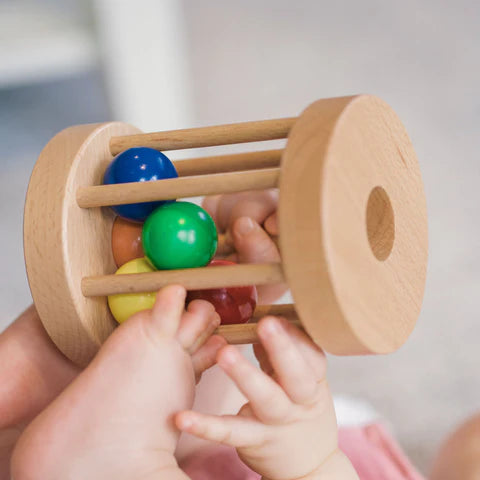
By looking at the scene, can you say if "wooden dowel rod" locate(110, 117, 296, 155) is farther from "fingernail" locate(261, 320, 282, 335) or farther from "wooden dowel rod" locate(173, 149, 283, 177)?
"fingernail" locate(261, 320, 282, 335)

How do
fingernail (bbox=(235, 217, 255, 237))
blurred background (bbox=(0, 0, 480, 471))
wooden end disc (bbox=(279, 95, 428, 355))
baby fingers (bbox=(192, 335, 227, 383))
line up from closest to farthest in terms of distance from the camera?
wooden end disc (bbox=(279, 95, 428, 355)) < baby fingers (bbox=(192, 335, 227, 383)) < fingernail (bbox=(235, 217, 255, 237)) < blurred background (bbox=(0, 0, 480, 471))

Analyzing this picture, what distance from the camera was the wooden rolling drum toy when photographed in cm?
46

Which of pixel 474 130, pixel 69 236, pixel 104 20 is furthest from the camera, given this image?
pixel 474 130

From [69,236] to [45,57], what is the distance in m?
0.79

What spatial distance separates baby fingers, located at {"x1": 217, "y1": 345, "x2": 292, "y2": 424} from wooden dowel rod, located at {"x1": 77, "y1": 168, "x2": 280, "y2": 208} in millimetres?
120

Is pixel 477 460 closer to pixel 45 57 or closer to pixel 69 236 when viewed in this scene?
pixel 69 236

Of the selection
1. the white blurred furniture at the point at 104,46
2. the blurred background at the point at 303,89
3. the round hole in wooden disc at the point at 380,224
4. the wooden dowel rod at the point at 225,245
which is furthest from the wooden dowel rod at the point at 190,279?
the white blurred furniture at the point at 104,46

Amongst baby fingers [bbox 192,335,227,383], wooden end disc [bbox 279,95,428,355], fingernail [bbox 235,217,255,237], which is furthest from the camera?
fingernail [bbox 235,217,255,237]

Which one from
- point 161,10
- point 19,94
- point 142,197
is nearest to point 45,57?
point 161,10

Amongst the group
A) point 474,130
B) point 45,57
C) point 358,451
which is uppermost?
point 45,57

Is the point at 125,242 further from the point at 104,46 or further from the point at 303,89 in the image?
the point at 303,89

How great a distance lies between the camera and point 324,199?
451 mm

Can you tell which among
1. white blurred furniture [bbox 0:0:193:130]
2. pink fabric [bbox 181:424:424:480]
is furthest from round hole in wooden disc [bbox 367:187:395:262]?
white blurred furniture [bbox 0:0:193:130]

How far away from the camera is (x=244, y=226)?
2.40 feet
